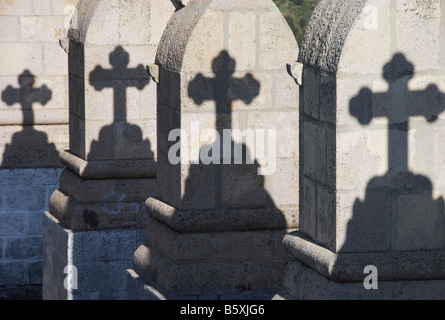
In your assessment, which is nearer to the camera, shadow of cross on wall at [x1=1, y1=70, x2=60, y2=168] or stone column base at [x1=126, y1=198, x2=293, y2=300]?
stone column base at [x1=126, y1=198, x2=293, y2=300]

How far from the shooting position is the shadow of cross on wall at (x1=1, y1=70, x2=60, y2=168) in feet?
31.7

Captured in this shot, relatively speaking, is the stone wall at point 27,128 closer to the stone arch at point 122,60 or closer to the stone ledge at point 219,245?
the stone arch at point 122,60

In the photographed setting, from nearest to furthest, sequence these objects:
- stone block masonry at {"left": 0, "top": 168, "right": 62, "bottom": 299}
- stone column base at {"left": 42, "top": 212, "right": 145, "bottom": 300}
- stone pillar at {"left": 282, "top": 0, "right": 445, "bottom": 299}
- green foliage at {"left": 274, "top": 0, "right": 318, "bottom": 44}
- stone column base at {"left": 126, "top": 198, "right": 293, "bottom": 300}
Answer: stone pillar at {"left": 282, "top": 0, "right": 445, "bottom": 299}
stone column base at {"left": 126, "top": 198, "right": 293, "bottom": 300}
stone column base at {"left": 42, "top": 212, "right": 145, "bottom": 300}
stone block masonry at {"left": 0, "top": 168, "right": 62, "bottom": 299}
green foliage at {"left": 274, "top": 0, "right": 318, "bottom": 44}

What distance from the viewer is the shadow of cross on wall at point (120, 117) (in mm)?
7574

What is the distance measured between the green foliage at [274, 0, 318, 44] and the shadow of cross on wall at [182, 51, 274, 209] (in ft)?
48.5

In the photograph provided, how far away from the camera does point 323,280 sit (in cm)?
453

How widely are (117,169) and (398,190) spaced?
342 cm

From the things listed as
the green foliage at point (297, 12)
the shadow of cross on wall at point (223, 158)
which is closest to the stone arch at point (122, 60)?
the shadow of cross on wall at point (223, 158)

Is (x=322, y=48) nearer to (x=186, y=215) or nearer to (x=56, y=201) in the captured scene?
(x=186, y=215)

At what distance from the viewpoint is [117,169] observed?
24.9ft

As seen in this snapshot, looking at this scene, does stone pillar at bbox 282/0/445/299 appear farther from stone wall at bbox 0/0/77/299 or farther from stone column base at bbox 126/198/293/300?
stone wall at bbox 0/0/77/299

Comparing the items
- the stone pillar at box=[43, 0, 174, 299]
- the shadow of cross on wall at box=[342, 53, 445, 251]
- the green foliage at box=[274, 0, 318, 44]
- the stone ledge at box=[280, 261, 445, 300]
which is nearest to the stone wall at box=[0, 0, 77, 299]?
the stone pillar at box=[43, 0, 174, 299]

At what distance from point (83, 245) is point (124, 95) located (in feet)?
3.53
